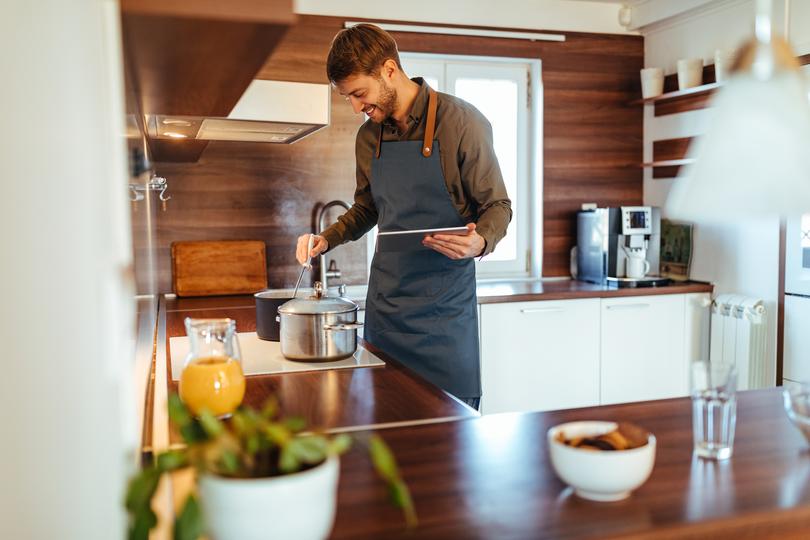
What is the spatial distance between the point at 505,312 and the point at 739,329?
3.67ft

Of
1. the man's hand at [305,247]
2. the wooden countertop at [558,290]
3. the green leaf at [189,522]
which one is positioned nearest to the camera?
the green leaf at [189,522]

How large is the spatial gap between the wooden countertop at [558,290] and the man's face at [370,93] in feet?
4.52

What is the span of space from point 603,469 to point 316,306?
3.53 feet

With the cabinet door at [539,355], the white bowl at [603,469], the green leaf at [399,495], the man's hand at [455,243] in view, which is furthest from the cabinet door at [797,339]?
the green leaf at [399,495]

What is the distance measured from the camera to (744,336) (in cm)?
371

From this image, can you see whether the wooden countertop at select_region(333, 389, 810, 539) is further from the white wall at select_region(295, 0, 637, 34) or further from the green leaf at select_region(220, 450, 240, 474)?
the white wall at select_region(295, 0, 637, 34)

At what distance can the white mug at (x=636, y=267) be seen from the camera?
400 centimetres

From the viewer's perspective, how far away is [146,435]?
137cm

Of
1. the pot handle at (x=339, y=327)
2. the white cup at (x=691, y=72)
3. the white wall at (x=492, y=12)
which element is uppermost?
the white wall at (x=492, y=12)

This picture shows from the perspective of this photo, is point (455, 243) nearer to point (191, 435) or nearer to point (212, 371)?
point (212, 371)

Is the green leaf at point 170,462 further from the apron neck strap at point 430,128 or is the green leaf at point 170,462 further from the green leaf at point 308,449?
the apron neck strap at point 430,128

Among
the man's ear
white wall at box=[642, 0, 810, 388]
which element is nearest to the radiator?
white wall at box=[642, 0, 810, 388]

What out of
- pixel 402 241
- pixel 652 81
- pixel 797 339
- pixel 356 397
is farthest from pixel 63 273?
pixel 652 81

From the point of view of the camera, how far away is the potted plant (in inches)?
31.9
